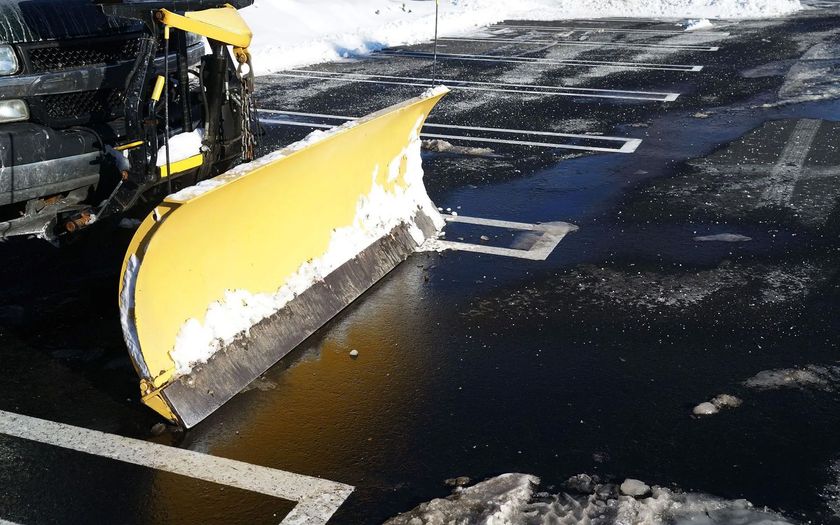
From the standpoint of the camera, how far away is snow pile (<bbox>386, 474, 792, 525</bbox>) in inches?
149

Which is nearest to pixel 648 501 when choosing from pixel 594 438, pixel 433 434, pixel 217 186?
pixel 594 438

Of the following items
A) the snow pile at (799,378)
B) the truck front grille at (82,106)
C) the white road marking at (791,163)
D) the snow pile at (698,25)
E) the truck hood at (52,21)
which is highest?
the truck hood at (52,21)

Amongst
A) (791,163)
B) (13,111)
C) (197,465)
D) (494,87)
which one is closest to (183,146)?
(13,111)

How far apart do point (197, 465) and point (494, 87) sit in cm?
1060

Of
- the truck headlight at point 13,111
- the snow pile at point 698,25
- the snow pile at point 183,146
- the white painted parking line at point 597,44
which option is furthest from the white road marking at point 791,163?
the snow pile at point 698,25

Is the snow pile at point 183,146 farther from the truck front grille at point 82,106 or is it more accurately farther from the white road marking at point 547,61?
the white road marking at point 547,61

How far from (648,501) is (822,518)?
719 millimetres

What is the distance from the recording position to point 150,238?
4.29 m

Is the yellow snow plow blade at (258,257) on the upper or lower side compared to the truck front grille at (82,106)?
lower

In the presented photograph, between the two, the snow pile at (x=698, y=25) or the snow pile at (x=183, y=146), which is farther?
the snow pile at (x=698, y=25)

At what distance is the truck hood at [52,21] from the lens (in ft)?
17.9

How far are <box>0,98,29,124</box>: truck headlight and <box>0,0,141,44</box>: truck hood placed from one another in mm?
367

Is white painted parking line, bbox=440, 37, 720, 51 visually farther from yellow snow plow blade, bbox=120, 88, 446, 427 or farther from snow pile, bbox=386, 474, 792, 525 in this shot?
snow pile, bbox=386, 474, 792, 525

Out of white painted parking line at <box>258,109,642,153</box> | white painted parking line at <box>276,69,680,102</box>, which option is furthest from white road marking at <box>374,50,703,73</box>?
white painted parking line at <box>258,109,642,153</box>
